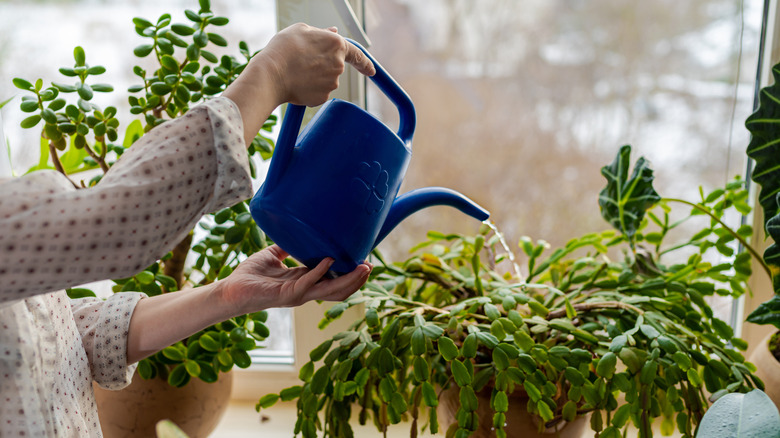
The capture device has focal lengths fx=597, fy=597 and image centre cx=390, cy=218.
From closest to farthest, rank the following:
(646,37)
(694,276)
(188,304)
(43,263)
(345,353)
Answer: (43,263) < (188,304) < (345,353) < (694,276) < (646,37)

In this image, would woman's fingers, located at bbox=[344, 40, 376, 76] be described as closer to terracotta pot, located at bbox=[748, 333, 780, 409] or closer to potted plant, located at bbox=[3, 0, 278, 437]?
potted plant, located at bbox=[3, 0, 278, 437]

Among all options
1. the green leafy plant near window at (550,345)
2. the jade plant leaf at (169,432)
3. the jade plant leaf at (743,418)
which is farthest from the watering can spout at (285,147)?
the jade plant leaf at (743,418)

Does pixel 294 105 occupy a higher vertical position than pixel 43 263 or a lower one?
higher

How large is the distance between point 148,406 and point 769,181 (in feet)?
3.38

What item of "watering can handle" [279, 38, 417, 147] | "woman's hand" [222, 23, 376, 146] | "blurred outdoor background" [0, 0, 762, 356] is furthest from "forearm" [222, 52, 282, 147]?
"blurred outdoor background" [0, 0, 762, 356]

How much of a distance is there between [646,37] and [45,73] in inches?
46.8

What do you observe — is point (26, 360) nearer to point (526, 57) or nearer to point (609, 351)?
point (609, 351)

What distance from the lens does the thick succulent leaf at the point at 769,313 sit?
0.87 m

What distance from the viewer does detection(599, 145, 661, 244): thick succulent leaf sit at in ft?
3.21

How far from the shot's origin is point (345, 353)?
0.85m

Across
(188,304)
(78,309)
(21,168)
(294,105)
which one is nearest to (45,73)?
(21,168)

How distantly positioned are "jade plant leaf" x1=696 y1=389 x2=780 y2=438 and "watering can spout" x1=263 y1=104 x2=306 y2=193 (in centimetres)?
45

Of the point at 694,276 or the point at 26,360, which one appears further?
the point at 694,276

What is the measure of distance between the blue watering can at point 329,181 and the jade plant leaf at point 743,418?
0.35 meters
